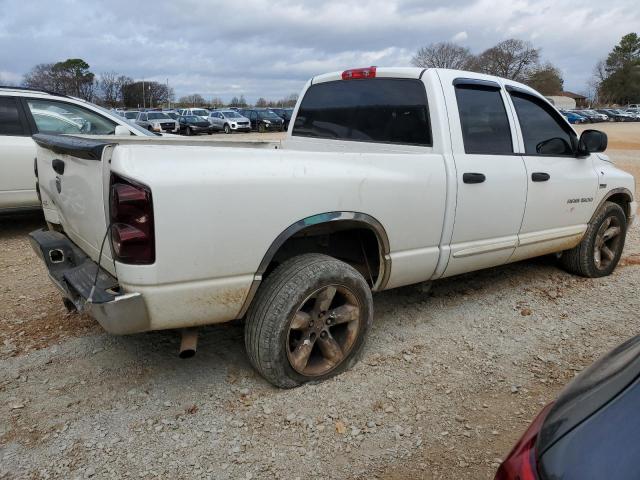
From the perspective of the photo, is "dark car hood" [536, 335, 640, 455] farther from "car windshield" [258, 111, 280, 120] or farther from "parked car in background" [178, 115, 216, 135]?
"car windshield" [258, 111, 280, 120]

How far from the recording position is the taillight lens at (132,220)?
2.38 metres

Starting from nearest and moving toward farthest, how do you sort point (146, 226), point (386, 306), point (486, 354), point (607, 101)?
1. point (146, 226)
2. point (486, 354)
3. point (386, 306)
4. point (607, 101)

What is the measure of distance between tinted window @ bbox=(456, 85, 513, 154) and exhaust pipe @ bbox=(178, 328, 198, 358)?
2.17 m

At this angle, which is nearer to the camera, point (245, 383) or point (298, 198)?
point (298, 198)

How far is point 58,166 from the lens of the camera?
3.01 metres

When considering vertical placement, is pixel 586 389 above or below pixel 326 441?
above

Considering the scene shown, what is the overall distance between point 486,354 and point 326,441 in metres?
1.45

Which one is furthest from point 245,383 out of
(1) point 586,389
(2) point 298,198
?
(1) point 586,389

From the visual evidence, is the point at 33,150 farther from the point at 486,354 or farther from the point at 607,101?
the point at 607,101

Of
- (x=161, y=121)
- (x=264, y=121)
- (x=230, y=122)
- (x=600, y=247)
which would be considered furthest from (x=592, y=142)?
(x=264, y=121)

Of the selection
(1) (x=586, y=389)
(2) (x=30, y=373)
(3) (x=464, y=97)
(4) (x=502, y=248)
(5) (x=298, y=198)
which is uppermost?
(3) (x=464, y=97)

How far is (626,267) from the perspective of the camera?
557 centimetres

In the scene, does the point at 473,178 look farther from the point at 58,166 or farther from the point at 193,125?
the point at 193,125

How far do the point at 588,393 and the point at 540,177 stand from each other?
3049 millimetres
